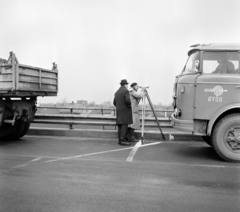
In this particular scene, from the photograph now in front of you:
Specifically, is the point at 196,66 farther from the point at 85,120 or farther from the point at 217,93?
the point at 85,120

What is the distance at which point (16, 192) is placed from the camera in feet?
Answer: 13.9

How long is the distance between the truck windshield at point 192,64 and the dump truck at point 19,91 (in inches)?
162

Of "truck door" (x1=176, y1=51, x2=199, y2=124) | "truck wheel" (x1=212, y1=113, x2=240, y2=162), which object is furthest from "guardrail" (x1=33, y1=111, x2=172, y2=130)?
"truck wheel" (x1=212, y1=113, x2=240, y2=162)

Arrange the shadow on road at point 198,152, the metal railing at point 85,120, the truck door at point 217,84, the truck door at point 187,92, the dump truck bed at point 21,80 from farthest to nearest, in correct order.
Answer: the metal railing at point 85,120 → the dump truck bed at point 21,80 → the shadow on road at point 198,152 → the truck door at point 187,92 → the truck door at point 217,84

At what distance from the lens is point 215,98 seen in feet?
20.7

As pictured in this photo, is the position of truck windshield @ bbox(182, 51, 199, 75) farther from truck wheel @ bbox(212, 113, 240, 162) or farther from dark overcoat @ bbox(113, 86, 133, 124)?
dark overcoat @ bbox(113, 86, 133, 124)

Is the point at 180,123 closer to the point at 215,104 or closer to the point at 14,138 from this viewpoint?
the point at 215,104

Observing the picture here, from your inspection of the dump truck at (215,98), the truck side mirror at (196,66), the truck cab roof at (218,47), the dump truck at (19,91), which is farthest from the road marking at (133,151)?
the dump truck at (19,91)

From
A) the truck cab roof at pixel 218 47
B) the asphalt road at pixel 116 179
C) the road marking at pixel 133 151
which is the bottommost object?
the asphalt road at pixel 116 179

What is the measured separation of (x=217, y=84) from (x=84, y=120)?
5.40 m

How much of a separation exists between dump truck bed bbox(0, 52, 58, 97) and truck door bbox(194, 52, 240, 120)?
4.43 metres

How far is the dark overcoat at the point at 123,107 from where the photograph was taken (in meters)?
8.34

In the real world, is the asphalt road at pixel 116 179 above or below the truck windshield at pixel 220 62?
below

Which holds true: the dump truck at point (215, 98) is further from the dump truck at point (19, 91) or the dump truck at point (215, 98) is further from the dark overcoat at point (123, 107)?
the dump truck at point (19, 91)
